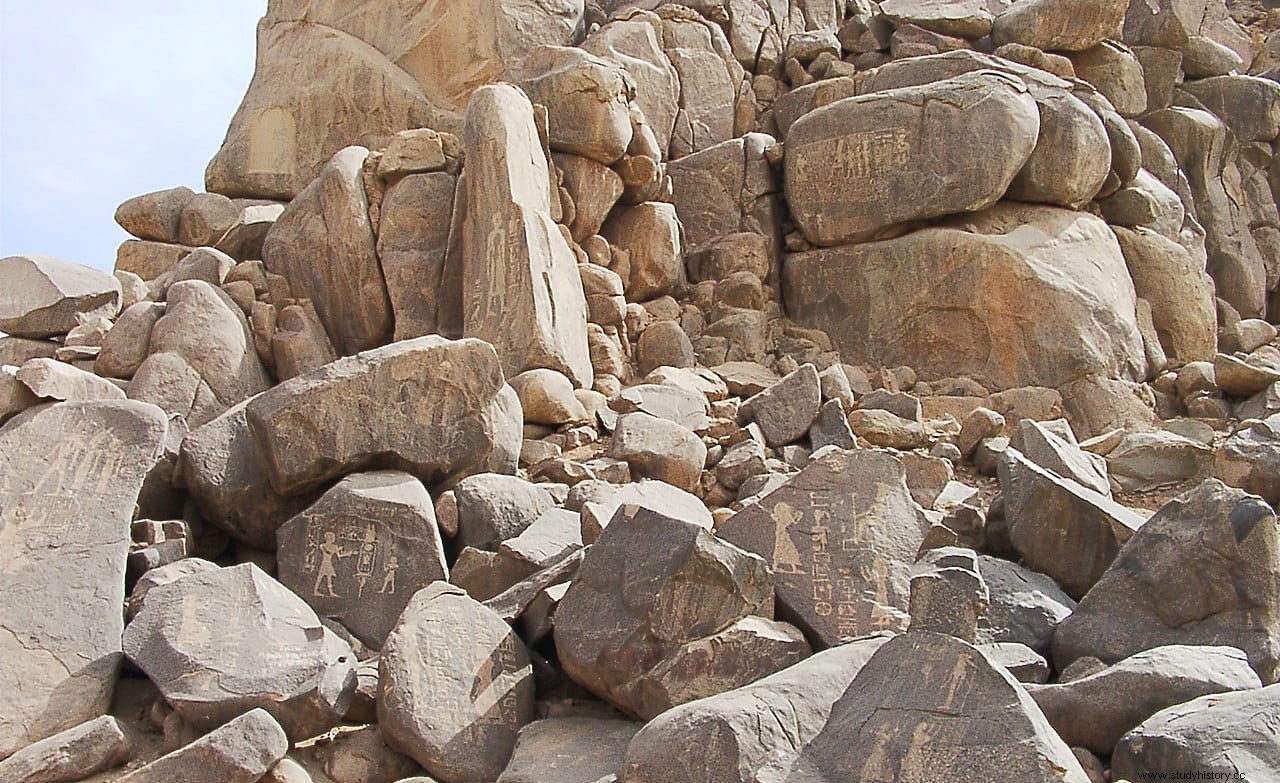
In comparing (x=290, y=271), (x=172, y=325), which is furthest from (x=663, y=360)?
(x=172, y=325)

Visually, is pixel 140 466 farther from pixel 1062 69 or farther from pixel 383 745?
pixel 1062 69

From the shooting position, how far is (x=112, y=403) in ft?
19.3

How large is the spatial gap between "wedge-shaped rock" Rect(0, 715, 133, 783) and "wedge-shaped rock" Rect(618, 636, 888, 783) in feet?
6.07

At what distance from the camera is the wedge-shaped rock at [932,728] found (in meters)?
3.52

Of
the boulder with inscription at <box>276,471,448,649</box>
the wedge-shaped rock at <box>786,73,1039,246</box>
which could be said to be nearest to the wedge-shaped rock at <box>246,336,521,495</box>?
the boulder with inscription at <box>276,471,448,649</box>

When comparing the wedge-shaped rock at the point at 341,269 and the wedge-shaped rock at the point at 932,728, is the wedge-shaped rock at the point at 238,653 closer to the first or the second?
the wedge-shaped rock at the point at 932,728

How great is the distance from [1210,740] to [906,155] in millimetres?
6375

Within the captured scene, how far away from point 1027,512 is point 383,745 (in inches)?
111

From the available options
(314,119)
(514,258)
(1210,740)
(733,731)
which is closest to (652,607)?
(733,731)

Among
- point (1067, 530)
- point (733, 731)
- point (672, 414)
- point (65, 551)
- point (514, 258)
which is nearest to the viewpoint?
point (733, 731)

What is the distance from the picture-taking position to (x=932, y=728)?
3.66 m

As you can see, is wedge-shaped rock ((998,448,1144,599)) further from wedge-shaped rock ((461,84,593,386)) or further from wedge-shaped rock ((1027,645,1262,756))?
wedge-shaped rock ((461,84,593,386))

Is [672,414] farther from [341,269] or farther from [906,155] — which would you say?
[906,155]

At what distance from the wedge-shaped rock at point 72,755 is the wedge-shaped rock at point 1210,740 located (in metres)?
3.29
